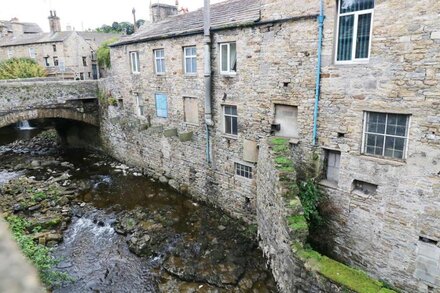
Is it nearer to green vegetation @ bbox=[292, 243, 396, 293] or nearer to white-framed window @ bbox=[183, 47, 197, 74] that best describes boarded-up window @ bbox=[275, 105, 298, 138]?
green vegetation @ bbox=[292, 243, 396, 293]

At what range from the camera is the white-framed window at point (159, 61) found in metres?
15.2

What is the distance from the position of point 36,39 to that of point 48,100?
965 inches

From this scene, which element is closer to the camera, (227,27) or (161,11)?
(227,27)

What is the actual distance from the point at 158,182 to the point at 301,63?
10486 mm

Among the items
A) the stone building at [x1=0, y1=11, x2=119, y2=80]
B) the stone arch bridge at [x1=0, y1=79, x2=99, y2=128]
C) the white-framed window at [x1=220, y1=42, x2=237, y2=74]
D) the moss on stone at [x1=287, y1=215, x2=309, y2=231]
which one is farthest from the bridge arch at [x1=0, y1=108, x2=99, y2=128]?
the stone building at [x1=0, y1=11, x2=119, y2=80]

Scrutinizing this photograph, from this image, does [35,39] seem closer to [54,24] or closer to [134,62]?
[54,24]

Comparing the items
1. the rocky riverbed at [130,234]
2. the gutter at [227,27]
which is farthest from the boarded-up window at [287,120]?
the rocky riverbed at [130,234]

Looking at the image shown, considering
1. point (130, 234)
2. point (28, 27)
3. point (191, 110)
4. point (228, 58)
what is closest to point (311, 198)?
point (228, 58)

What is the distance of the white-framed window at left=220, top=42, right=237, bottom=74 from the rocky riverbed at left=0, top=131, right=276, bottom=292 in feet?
20.0

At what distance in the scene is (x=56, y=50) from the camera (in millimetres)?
36719

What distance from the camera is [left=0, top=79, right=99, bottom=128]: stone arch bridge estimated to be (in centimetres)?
1768

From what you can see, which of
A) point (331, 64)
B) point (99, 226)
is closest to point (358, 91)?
point (331, 64)

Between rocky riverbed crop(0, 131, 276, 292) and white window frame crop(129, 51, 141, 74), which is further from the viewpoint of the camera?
white window frame crop(129, 51, 141, 74)

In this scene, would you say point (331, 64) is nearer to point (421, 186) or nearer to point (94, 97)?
point (421, 186)
